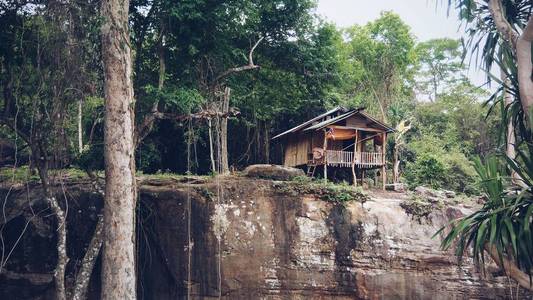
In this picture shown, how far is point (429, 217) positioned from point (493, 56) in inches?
200

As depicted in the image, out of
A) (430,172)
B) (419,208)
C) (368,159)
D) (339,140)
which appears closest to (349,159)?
(368,159)

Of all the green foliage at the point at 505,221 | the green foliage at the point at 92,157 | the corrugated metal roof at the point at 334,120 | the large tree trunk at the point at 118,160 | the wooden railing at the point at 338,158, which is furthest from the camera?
the wooden railing at the point at 338,158

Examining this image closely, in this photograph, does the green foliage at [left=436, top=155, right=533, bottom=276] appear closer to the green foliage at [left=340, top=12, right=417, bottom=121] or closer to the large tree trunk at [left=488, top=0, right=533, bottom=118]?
the large tree trunk at [left=488, top=0, right=533, bottom=118]

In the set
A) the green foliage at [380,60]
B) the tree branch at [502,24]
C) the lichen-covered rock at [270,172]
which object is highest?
the green foliage at [380,60]

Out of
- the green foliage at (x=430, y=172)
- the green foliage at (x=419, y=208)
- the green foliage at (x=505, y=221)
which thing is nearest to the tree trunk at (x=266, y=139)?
the green foliage at (x=430, y=172)

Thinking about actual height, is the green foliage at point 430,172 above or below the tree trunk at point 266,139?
below

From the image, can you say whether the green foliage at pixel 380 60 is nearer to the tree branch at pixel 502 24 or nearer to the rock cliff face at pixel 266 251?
the rock cliff face at pixel 266 251

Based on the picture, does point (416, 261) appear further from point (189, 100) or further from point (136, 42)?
point (136, 42)

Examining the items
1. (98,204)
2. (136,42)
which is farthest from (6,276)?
(136,42)

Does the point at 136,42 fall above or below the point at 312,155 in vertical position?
above

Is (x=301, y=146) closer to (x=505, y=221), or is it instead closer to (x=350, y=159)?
(x=350, y=159)

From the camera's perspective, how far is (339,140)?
18781 millimetres

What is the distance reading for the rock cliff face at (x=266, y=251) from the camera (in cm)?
1142

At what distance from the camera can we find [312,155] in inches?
703
